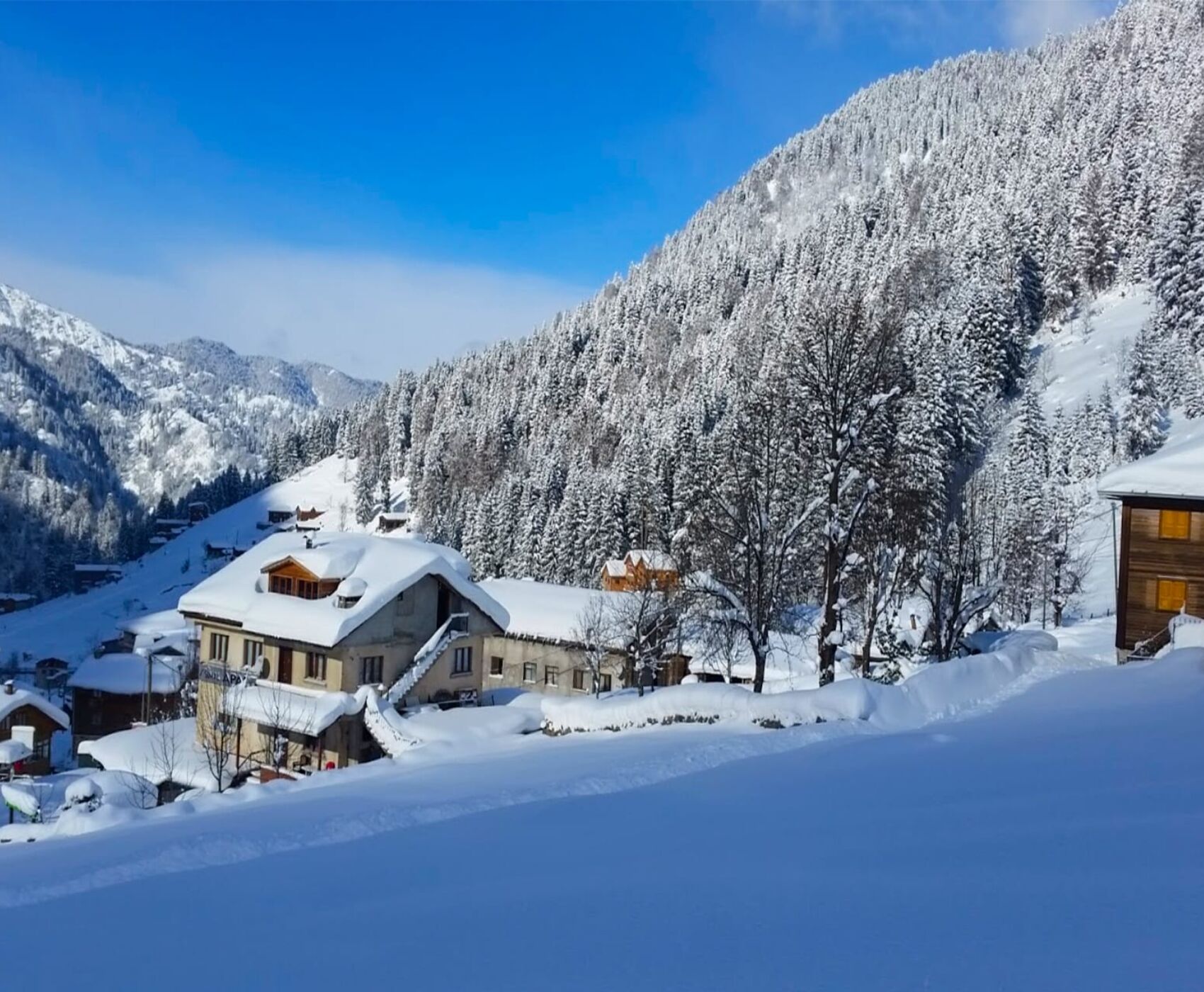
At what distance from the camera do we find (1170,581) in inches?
1078

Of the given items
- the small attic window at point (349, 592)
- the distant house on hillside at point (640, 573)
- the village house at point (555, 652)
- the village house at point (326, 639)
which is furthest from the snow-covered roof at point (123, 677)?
the distant house on hillside at point (640, 573)

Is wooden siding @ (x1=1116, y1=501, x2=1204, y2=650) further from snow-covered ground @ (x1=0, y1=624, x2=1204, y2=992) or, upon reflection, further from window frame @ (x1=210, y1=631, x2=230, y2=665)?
window frame @ (x1=210, y1=631, x2=230, y2=665)

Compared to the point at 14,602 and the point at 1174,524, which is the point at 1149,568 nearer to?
the point at 1174,524

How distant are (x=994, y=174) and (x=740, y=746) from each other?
142 metres

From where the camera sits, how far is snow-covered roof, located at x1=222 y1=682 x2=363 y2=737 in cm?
2952

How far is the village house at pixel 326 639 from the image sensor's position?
3088cm

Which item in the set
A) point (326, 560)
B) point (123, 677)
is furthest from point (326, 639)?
point (123, 677)

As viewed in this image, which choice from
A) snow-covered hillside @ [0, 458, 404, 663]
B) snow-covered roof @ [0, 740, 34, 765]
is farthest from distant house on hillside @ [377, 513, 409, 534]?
snow-covered roof @ [0, 740, 34, 765]

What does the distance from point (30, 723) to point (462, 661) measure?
2845 centimetres

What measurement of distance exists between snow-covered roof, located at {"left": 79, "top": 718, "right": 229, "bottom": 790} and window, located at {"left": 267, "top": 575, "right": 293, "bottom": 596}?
6.24m

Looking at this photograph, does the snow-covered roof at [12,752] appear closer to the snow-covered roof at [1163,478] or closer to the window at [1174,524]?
the snow-covered roof at [1163,478]

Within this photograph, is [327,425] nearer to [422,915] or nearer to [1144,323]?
[1144,323]

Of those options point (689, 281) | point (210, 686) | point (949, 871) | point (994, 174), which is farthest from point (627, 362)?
point (949, 871)

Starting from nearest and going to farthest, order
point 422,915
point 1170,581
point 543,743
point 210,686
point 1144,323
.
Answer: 1. point 422,915
2. point 543,743
3. point 1170,581
4. point 210,686
5. point 1144,323
